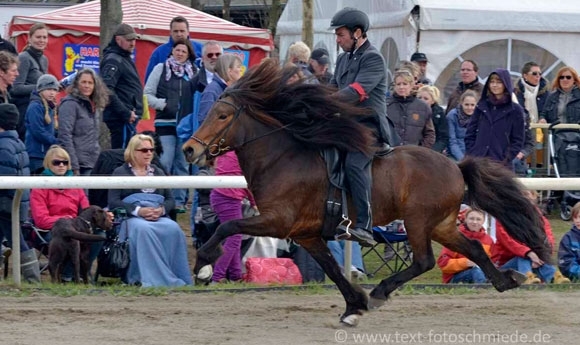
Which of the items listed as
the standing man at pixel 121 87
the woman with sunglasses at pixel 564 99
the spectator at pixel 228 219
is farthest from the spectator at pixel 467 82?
→ the spectator at pixel 228 219

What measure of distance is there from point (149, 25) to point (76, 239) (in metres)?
9.27

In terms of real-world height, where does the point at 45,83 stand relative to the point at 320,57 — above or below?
below

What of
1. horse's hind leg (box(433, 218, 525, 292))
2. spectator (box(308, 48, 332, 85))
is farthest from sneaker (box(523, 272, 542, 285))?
spectator (box(308, 48, 332, 85))

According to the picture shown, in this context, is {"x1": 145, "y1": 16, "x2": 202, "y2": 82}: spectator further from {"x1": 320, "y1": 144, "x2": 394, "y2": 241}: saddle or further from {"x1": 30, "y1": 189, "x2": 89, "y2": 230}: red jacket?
{"x1": 320, "y1": 144, "x2": 394, "y2": 241}: saddle

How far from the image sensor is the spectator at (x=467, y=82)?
13.7m

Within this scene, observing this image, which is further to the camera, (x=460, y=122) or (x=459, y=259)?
(x=460, y=122)

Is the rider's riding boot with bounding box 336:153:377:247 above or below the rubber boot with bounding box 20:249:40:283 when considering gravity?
above

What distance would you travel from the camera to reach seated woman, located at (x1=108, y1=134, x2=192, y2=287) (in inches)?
382

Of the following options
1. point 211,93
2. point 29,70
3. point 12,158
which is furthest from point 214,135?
point 29,70

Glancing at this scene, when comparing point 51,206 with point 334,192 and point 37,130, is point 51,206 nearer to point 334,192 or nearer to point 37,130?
point 37,130

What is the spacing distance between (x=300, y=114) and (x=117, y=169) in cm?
275

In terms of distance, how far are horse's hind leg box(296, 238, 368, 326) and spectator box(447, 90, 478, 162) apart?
5.16m

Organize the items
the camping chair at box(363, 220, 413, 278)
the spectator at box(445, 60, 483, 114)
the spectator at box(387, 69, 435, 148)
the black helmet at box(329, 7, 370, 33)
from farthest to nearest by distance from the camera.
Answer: the spectator at box(445, 60, 483, 114) < the spectator at box(387, 69, 435, 148) < the camping chair at box(363, 220, 413, 278) < the black helmet at box(329, 7, 370, 33)

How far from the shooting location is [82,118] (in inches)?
444
